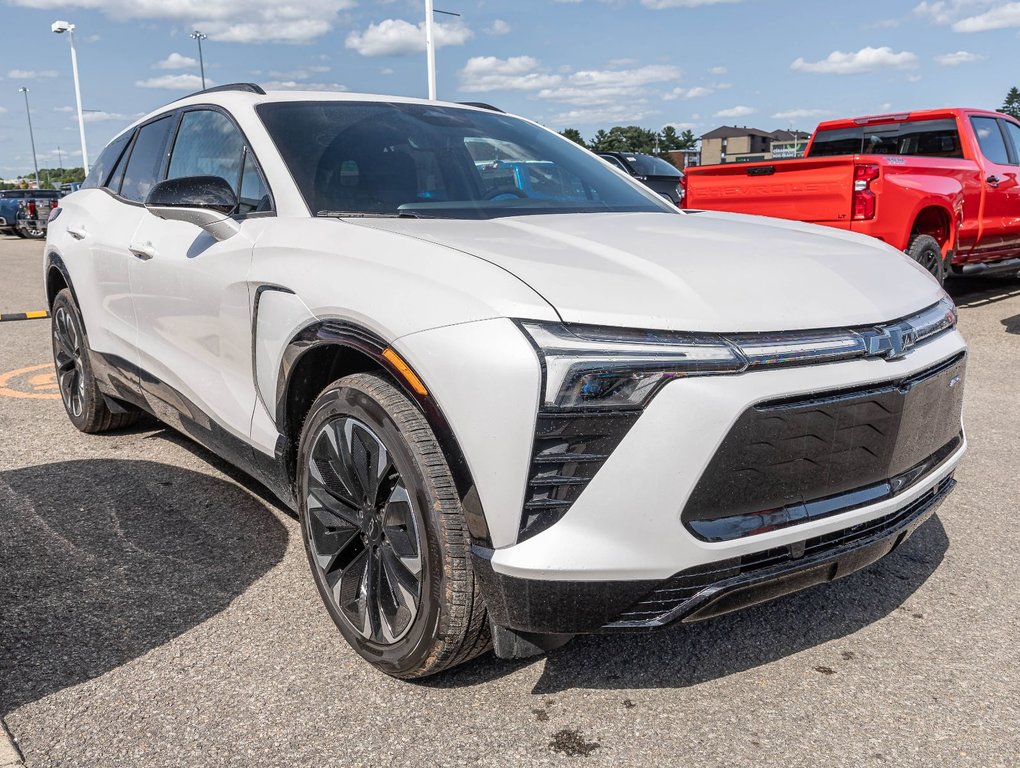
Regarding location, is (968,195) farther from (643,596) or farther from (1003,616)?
(643,596)

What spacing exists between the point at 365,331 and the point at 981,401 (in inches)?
180

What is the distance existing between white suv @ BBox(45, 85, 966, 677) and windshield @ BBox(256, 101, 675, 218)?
0.7 inches

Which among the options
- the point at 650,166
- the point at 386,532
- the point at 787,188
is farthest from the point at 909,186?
the point at 650,166

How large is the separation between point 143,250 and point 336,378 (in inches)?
58.5

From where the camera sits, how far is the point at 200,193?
3119 mm

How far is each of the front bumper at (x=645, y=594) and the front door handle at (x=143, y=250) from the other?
A: 2.24 meters

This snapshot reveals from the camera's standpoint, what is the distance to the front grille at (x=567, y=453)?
2.03 metres

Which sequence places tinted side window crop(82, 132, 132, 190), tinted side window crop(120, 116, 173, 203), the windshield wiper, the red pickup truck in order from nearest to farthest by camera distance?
the windshield wiper
tinted side window crop(120, 116, 173, 203)
tinted side window crop(82, 132, 132, 190)
the red pickup truck

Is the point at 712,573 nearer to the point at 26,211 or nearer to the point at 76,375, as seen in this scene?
the point at 76,375

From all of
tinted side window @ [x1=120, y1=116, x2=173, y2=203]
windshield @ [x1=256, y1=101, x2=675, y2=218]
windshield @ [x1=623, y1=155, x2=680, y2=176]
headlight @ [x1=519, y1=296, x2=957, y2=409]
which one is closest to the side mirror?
windshield @ [x1=256, y1=101, x2=675, y2=218]

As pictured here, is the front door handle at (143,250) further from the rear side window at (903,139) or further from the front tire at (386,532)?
the rear side window at (903,139)

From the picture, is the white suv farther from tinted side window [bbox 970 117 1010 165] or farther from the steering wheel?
tinted side window [bbox 970 117 1010 165]

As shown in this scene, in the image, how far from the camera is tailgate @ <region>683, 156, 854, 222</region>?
25.7ft

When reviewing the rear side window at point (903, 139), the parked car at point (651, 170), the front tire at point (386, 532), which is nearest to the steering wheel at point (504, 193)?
the front tire at point (386, 532)
